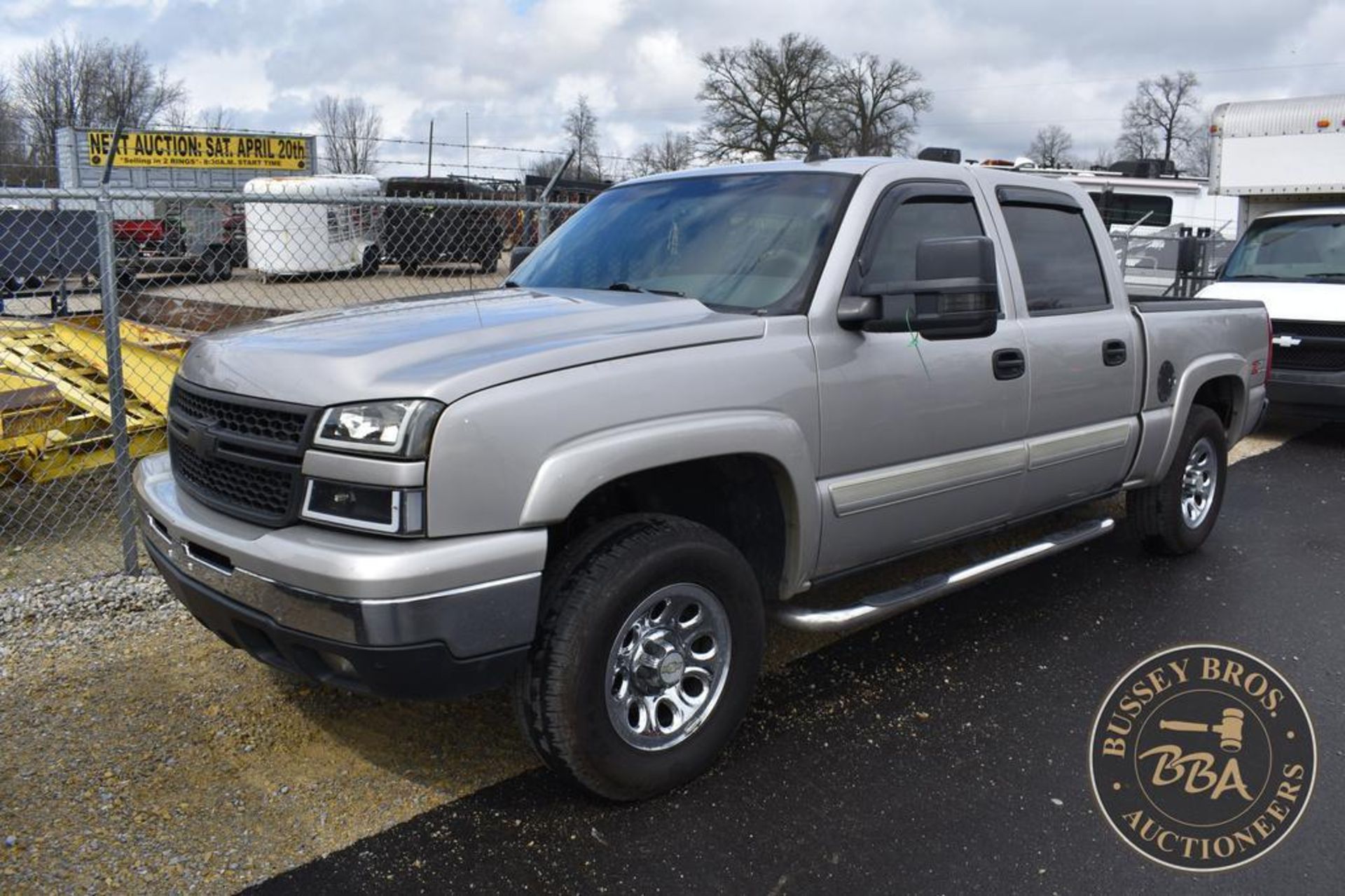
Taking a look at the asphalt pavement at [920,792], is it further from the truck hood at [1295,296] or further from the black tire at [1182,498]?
the truck hood at [1295,296]

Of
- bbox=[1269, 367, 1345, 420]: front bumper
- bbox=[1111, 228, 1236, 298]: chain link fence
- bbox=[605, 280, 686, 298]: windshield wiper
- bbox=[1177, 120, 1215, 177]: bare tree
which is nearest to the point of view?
bbox=[605, 280, 686, 298]: windshield wiper

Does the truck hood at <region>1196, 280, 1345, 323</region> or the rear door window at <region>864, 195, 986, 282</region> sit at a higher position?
the rear door window at <region>864, 195, 986, 282</region>

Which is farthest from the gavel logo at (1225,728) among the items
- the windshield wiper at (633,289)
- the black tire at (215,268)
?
the black tire at (215,268)

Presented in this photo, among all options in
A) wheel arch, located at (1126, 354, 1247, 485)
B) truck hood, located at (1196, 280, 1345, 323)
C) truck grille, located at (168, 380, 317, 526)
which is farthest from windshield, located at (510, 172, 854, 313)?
truck hood, located at (1196, 280, 1345, 323)

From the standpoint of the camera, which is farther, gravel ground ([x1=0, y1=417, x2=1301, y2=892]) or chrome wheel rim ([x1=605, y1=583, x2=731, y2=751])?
chrome wheel rim ([x1=605, y1=583, x2=731, y2=751])

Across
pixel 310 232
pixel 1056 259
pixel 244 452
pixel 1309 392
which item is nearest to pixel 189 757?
pixel 244 452

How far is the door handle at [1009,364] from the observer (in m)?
3.95

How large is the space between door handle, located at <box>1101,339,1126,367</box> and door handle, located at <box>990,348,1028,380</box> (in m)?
0.65

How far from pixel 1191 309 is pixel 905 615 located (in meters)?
2.20

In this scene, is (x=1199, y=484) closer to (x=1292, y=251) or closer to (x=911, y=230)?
(x=911, y=230)

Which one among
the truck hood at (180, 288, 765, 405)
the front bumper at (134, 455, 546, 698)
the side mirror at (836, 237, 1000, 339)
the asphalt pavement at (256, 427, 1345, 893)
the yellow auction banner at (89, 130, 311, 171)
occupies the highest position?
the yellow auction banner at (89, 130, 311, 171)

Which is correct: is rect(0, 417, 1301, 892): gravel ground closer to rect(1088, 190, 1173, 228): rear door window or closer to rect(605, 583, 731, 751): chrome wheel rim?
rect(605, 583, 731, 751): chrome wheel rim

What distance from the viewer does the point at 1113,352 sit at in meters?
4.57

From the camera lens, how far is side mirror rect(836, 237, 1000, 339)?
325 centimetres
